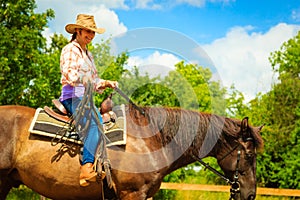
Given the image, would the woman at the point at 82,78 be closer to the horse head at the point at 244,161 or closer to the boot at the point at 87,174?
the boot at the point at 87,174

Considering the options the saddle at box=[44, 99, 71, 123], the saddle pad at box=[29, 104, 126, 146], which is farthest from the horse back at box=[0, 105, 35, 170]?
the saddle at box=[44, 99, 71, 123]

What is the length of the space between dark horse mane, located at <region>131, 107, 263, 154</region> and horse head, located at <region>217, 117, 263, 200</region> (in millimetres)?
19

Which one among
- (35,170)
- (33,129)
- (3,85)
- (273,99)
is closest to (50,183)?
(35,170)

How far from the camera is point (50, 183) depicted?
495 centimetres

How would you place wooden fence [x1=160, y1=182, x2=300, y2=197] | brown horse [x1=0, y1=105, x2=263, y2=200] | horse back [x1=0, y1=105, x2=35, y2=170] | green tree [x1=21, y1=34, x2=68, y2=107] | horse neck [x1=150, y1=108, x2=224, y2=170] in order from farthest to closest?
green tree [x1=21, y1=34, x2=68, y2=107], wooden fence [x1=160, y1=182, x2=300, y2=197], horse neck [x1=150, y1=108, x2=224, y2=170], horse back [x1=0, y1=105, x2=35, y2=170], brown horse [x1=0, y1=105, x2=263, y2=200]

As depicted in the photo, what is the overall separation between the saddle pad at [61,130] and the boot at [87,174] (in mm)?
331

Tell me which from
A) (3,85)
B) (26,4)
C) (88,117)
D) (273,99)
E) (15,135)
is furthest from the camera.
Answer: (273,99)

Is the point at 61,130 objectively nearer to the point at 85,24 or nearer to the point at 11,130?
the point at 11,130

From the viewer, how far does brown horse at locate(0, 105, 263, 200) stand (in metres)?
4.86

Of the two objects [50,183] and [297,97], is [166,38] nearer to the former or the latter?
[50,183]

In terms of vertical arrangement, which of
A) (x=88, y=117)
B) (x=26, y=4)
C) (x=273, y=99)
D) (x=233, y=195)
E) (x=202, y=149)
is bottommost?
(x=233, y=195)

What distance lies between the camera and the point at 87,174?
466 cm

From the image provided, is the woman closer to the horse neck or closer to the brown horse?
the brown horse

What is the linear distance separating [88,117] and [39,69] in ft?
33.0
